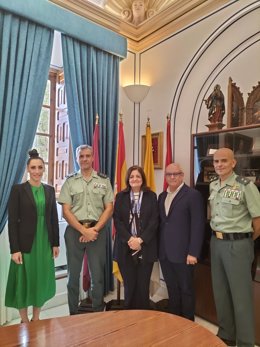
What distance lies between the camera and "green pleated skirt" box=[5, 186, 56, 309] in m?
2.09

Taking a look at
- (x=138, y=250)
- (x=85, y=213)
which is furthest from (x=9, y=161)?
(x=138, y=250)

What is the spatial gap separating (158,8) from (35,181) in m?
2.54

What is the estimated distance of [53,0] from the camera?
2799mm

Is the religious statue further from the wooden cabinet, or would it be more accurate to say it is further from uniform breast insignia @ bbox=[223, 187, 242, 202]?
Result: uniform breast insignia @ bbox=[223, 187, 242, 202]

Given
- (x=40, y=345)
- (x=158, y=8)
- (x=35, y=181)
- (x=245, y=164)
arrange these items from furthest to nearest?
(x=158, y=8) < (x=245, y=164) < (x=35, y=181) < (x=40, y=345)

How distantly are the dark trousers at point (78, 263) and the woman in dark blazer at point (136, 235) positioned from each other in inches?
6.2

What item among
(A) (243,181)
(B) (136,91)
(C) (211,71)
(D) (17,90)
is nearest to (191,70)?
(C) (211,71)

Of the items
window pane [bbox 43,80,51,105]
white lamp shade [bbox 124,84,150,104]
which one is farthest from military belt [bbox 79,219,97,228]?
white lamp shade [bbox 124,84,150,104]

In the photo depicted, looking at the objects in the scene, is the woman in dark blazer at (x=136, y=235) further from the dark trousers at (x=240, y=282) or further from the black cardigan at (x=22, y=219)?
the black cardigan at (x=22, y=219)

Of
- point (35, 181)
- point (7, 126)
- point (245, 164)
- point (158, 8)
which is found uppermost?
point (158, 8)

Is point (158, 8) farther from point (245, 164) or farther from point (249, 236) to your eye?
point (249, 236)

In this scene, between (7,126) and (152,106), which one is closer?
(7,126)

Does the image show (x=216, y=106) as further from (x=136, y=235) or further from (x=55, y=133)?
(x=55, y=133)

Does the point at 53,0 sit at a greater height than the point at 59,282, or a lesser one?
greater
